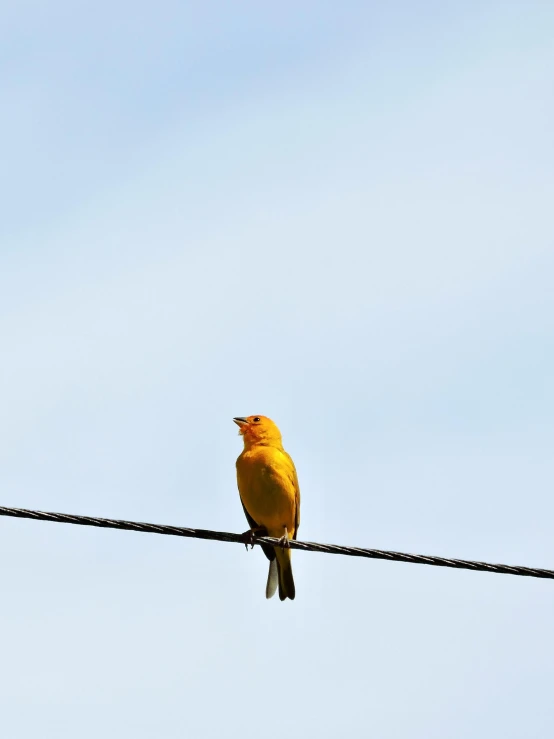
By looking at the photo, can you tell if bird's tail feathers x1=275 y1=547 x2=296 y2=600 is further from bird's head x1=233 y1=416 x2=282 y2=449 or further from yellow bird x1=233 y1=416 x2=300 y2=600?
bird's head x1=233 y1=416 x2=282 y2=449

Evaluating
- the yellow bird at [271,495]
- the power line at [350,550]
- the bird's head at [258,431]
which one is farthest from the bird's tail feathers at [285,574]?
the power line at [350,550]

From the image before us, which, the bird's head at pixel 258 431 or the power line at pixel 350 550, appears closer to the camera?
the power line at pixel 350 550

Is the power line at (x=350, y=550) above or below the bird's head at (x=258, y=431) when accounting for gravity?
below

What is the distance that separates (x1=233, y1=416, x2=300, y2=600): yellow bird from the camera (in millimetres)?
11617

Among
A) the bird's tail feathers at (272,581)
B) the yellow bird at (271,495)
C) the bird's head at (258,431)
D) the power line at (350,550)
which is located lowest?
the power line at (350,550)

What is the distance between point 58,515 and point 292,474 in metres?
4.62

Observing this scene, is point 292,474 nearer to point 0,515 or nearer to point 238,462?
point 238,462

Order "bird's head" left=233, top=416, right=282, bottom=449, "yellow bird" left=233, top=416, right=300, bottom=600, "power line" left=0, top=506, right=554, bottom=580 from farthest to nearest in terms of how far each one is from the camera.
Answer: "bird's head" left=233, top=416, right=282, bottom=449 < "yellow bird" left=233, top=416, right=300, bottom=600 < "power line" left=0, top=506, right=554, bottom=580

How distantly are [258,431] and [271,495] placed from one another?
0.87 m

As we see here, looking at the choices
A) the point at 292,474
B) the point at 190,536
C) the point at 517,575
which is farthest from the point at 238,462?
the point at 517,575

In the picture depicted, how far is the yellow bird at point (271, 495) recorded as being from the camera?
11.6m

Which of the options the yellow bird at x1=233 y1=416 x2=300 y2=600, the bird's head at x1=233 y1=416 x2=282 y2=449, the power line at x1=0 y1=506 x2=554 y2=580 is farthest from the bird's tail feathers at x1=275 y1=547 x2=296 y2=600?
the power line at x1=0 y1=506 x2=554 y2=580

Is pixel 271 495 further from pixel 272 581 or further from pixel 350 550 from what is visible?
pixel 350 550

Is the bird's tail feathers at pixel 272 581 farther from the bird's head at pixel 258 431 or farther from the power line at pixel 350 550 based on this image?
the power line at pixel 350 550
